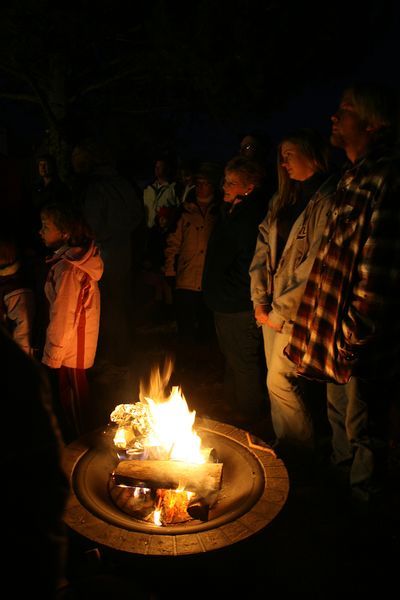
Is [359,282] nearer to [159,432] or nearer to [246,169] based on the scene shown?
[159,432]

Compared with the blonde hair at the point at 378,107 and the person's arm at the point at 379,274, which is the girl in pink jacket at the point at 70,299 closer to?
the person's arm at the point at 379,274

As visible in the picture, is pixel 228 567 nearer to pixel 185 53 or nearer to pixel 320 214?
pixel 320 214

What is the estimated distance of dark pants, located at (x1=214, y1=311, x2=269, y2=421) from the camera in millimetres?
4305

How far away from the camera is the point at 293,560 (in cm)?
292

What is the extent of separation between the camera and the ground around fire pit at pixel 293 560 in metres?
2.36

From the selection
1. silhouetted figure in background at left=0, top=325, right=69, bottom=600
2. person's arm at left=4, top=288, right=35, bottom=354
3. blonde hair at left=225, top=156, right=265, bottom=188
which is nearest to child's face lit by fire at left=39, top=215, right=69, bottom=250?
person's arm at left=4, top=288, right=35, bottom=354

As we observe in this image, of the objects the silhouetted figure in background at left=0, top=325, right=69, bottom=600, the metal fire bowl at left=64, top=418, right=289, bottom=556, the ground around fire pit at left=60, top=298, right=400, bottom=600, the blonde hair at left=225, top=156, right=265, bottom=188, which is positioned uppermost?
the blonde hair at left=225, top=156, right=265, bottom=188

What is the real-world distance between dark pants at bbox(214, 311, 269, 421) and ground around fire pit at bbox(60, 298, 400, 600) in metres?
0.79

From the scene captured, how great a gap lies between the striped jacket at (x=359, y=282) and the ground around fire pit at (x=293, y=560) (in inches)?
38.3

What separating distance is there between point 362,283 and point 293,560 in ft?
5.34

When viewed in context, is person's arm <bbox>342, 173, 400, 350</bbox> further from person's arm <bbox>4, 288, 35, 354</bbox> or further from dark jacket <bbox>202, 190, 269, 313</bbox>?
person's arm <bbox>4, 288, 35, 354</bbox>

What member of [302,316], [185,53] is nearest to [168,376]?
[302,316]

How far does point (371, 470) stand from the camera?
10.5 ft

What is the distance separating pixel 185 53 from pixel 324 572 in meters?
8.60
